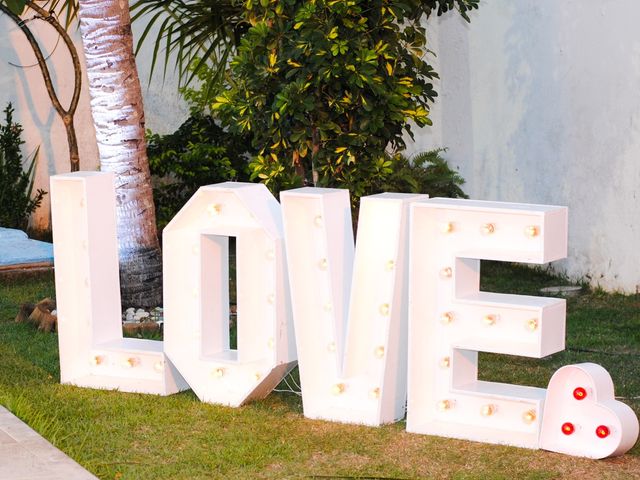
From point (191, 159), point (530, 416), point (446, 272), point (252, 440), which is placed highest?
point (191, 159)

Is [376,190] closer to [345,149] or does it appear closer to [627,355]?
[345,149]

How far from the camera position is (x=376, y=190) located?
9359 millimetres

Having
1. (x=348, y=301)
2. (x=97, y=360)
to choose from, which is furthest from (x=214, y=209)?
(x=97, y=360)

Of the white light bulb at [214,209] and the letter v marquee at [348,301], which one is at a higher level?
the white light bulb at [214,209]

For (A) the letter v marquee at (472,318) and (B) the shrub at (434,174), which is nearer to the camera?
(A) the letter v marquee at (472,318)

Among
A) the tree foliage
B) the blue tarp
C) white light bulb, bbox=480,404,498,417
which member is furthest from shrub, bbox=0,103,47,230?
white light bulb, bbox=480,404,498,417

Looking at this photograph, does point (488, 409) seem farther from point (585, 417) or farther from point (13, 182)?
point (13, 182)

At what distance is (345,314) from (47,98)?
295 inches

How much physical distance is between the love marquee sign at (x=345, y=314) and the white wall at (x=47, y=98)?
6336 mm

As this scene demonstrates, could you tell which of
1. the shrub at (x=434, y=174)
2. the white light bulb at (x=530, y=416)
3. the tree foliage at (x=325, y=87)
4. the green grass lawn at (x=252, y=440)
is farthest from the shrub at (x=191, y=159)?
the white light bulb at (x=530, y=416)

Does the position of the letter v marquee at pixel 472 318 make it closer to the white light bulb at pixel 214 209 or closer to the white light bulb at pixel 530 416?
the white light bulb at pixel 530 416

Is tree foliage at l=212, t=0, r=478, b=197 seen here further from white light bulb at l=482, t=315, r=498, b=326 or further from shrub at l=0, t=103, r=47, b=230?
shrub at l=0, t=103, r=47, b=230

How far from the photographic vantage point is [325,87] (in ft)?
25.8

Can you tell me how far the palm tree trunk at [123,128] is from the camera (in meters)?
7.58
